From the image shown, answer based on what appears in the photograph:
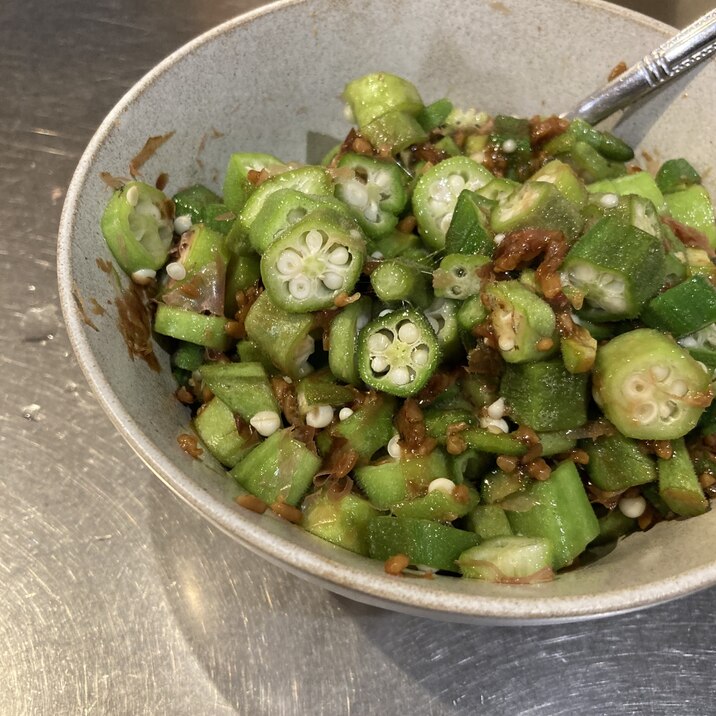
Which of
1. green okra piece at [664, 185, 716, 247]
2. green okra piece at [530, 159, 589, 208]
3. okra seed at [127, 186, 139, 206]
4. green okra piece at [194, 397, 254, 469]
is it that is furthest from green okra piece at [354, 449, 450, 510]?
green okra piece at [664, 185, 716, 247]

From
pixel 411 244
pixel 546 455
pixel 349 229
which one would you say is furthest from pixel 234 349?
pixel 546 455

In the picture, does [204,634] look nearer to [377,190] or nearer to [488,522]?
[488,522]

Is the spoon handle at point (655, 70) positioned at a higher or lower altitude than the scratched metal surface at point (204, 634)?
higher

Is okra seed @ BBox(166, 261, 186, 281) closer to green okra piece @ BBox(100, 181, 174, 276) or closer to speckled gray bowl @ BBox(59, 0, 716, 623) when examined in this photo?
green okra piece @ BBox(100, 181, 174, 276)

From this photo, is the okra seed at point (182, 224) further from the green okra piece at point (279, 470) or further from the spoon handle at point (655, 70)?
the spoon handle at point (655, 70)

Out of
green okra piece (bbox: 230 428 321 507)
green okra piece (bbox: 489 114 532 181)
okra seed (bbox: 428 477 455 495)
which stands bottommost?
green okra piece (bbox: 230 428 321 507)

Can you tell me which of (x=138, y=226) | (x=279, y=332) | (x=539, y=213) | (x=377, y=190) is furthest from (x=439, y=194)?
(x=138, y=226)

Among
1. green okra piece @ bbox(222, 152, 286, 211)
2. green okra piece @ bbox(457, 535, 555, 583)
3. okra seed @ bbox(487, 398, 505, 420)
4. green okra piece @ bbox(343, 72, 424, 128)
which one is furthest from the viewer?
green okra piece @ bbox(343, 72, 424, 128)

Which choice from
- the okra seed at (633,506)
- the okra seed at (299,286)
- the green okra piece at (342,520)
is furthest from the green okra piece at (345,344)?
the okra seed at (633,506)
